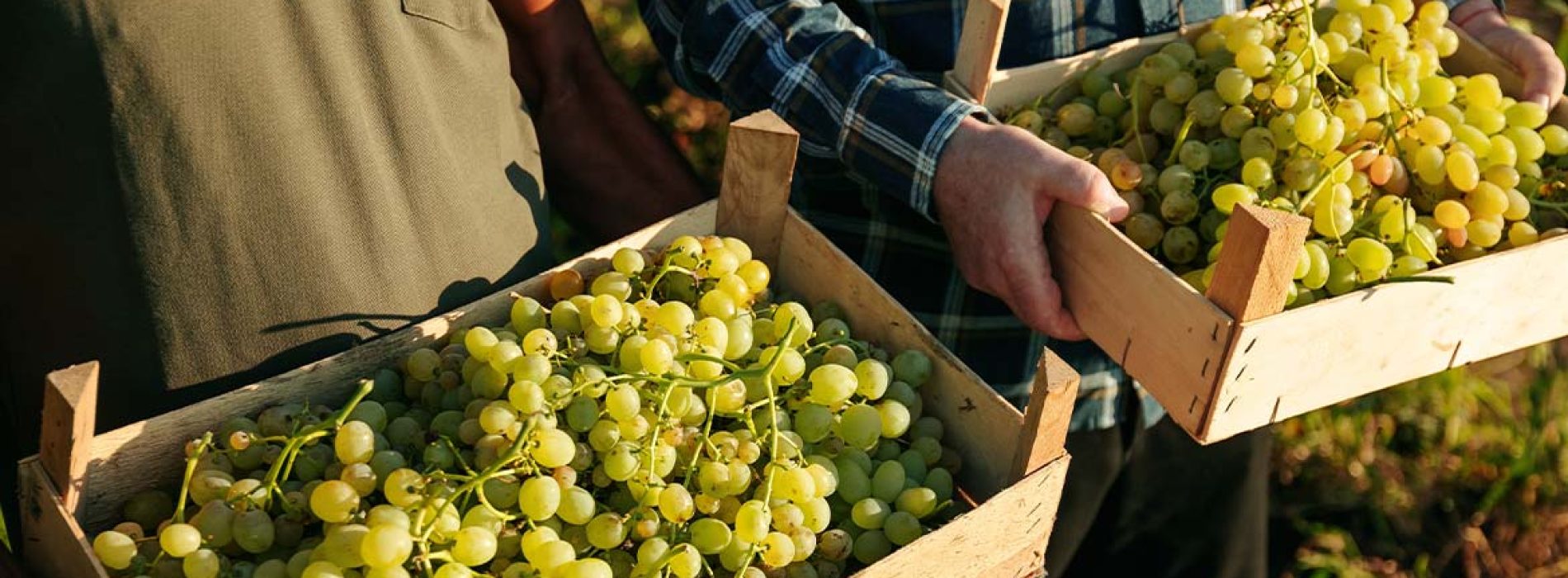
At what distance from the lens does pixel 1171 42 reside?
182 centimetres

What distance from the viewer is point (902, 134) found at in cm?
167

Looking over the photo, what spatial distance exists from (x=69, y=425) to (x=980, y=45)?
104 centimetres

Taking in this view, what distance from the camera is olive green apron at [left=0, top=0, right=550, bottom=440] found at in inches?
50.7

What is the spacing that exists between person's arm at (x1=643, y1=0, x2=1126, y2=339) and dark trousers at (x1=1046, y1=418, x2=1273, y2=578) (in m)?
0.63

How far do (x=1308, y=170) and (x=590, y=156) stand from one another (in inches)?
37.8

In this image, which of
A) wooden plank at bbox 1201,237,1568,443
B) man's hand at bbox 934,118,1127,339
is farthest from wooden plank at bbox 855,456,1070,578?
man's hand at bbox 934,118,1127,339

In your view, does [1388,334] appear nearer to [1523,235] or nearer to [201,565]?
[1523,235]

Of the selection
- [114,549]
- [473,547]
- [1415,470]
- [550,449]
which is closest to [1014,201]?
[550,449]

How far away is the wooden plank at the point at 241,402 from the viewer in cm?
118

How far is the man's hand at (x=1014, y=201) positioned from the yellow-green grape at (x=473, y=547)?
0.73 meters

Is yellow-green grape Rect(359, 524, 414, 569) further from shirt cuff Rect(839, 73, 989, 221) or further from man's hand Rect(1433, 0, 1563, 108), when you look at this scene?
man's hand Rect(1433, 0, 1563, 108)

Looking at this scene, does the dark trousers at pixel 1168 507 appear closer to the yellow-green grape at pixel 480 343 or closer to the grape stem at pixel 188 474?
the yellow-green grape at pixel 480 343

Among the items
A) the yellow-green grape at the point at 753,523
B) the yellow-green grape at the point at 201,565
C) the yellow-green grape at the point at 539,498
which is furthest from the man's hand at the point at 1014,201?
the yellow-green grape at the point at 201,565

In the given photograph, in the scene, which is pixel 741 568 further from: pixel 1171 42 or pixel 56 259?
pixel 1171 42
